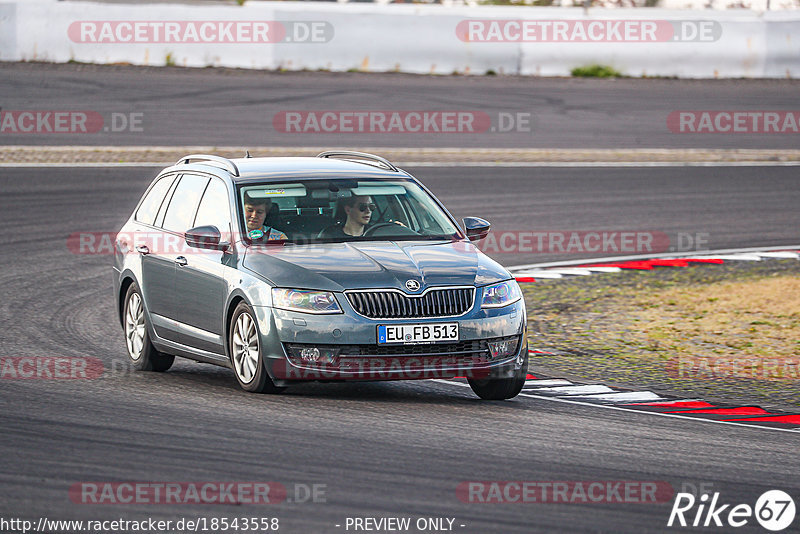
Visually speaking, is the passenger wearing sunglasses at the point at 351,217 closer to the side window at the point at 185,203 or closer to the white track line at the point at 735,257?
the side window at the point at 185,203

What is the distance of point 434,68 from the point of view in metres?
30.5

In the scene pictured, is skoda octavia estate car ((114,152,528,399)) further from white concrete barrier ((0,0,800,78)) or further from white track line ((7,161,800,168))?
white concrete barrier ((0,0,800,78))

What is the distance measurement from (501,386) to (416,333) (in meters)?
0.94

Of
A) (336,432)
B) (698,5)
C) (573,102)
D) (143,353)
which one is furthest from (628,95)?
(336,432)

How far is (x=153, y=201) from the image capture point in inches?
434

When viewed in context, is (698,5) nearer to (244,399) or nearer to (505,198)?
(505,198)

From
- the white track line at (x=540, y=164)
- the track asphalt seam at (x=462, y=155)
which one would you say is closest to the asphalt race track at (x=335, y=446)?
the white track line at (x=540, y=164)

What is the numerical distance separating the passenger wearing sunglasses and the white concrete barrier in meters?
20.1

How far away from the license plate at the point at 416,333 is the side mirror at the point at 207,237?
61.0 inches

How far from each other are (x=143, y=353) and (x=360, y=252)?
2.31 metres

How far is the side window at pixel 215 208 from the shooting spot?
389 inches

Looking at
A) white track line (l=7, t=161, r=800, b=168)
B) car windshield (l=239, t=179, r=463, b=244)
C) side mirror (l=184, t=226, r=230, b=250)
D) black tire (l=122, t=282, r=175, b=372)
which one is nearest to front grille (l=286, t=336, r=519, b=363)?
car windshield (l=239, t=179, r=463, b=244)

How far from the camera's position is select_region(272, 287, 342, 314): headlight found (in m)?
8.68

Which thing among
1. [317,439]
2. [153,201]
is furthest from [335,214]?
[317,439]
